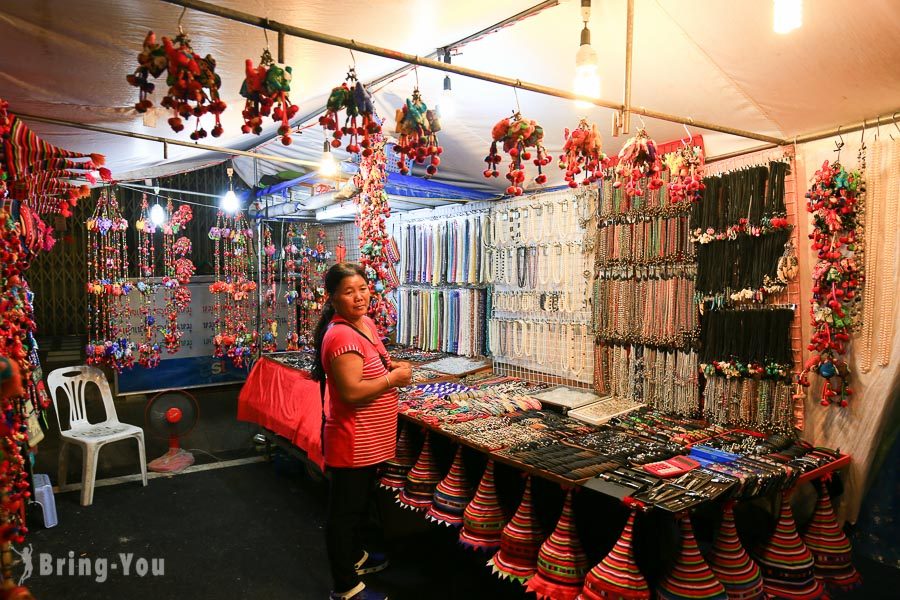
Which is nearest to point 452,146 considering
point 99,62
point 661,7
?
point 661,7

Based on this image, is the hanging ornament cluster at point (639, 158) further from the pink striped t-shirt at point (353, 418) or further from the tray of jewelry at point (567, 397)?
the tray of jewelry at point (567, 397)

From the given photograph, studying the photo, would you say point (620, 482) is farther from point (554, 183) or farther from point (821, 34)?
point (554, 183)

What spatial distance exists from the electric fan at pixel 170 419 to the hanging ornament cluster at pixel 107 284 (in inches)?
82.2

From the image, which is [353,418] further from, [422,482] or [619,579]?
[619,579]

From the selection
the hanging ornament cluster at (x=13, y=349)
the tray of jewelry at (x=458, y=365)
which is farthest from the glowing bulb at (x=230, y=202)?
the hanging ornament cluster at (x=13, y=349)

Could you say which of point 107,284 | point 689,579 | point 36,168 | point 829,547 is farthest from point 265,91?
point 107,284

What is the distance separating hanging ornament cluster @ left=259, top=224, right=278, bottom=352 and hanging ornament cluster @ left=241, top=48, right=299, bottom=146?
19.0 ft

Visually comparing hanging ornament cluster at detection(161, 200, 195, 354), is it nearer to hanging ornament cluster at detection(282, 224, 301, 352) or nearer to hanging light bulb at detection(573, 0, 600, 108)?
hanging ornament cluster at detection(282, 224, 301, 352)

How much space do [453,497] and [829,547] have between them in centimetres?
171

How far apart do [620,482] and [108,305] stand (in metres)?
6.16

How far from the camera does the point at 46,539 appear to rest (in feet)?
11.3

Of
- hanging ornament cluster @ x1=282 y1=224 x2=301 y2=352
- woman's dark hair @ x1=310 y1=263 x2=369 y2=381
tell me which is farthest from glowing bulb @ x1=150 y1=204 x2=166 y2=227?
woman's dark hair @ x1=310 y1=263 x2=369 y2=381

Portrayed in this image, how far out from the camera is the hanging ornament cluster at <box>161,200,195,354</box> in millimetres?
6781

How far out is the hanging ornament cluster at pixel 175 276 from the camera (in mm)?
6781
